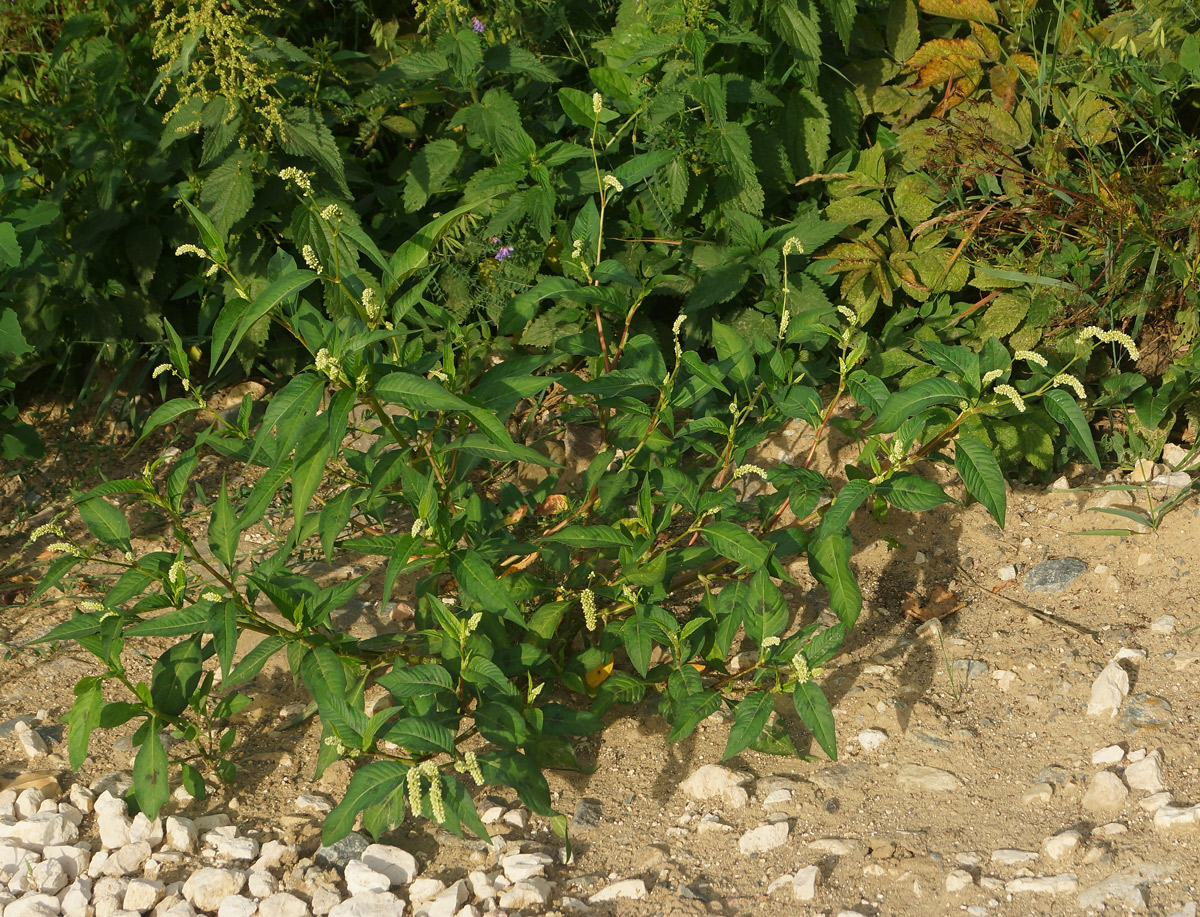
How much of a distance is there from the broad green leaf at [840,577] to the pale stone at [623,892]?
0.64 m

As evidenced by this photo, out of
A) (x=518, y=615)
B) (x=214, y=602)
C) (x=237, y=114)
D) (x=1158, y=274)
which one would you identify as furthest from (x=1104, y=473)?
(x=237, y=114)

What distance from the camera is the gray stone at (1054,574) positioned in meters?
2.73

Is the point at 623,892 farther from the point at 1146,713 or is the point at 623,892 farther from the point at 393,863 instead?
the point at 1146,713

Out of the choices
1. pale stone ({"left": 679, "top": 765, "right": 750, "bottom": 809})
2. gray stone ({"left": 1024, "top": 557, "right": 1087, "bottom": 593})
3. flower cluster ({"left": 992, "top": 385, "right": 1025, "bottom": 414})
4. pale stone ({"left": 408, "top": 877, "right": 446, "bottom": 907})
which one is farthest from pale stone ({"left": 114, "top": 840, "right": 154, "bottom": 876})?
gray stone ({"left": 1024, "top": 557, "right": 1087, "bottom": 593})

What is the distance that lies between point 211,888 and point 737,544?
116 cm

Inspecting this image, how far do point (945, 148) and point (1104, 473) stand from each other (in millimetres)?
1017

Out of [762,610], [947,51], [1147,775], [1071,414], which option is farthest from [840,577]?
[947,51]

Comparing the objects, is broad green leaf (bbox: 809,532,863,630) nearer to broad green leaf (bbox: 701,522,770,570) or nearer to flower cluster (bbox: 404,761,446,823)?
broad green leaf (bbox: 701,522,770,570)

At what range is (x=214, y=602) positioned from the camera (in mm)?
2127

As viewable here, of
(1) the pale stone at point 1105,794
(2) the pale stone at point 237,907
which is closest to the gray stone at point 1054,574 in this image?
(1) the pale stone at point 1105,794

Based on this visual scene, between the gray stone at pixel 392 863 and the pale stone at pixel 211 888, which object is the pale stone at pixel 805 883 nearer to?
the gray stone at pixel 392 863

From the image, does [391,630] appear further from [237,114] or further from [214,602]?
[237,114]

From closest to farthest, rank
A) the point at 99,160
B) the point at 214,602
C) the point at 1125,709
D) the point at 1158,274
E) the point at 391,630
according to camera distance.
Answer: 1. the point at 214,602
2. the point at 1125,709
3. the point at 391,630
4. the point at 1158,274
5. the point at 99,160

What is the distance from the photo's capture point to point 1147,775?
6.77 ft
